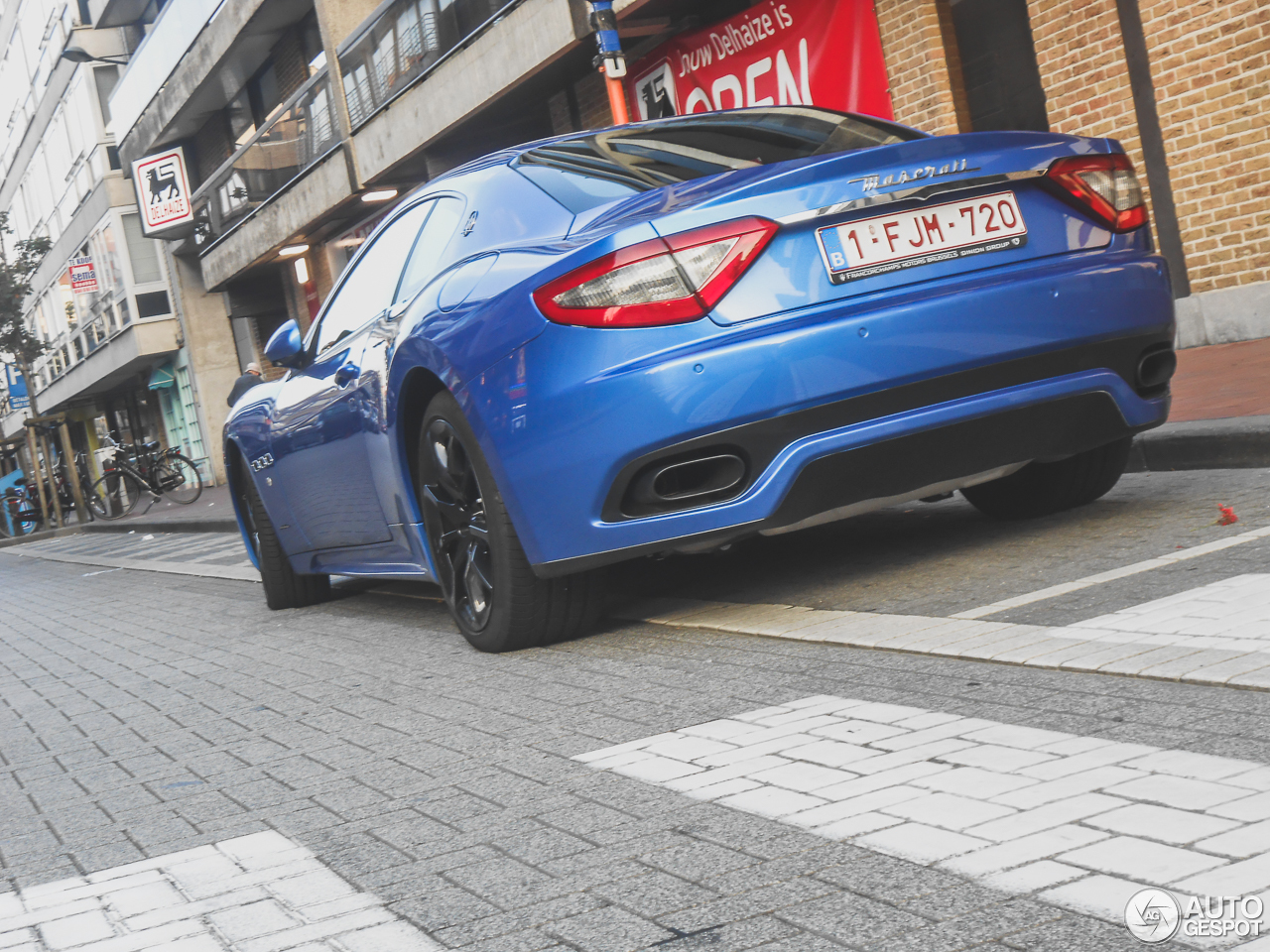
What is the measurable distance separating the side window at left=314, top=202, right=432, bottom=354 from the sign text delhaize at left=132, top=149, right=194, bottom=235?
82.4ft

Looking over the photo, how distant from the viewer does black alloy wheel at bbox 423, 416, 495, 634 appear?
454 centimetres

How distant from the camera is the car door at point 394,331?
16.3 ft

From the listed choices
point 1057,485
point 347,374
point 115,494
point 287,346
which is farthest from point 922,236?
point 115,494

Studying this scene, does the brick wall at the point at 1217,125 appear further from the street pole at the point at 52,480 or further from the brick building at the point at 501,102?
the street pole at the point at 52,480

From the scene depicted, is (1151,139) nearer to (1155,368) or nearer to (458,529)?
(1155,368)

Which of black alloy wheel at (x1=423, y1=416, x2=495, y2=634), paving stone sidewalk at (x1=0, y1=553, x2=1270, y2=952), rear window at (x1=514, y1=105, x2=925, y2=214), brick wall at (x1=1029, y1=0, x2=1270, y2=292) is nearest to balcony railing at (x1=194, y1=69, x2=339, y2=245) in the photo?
brick wall at (x1=1029, y1=0, x2=1270, y2=292)

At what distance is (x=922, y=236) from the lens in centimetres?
398

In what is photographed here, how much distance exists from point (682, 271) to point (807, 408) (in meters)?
0.49

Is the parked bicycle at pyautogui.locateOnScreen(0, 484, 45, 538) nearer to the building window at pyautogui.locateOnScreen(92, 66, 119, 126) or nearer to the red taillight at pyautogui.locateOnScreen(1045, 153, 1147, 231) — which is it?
the building window at pyautogui.locateOnScreen(92, 66, 119, 126)

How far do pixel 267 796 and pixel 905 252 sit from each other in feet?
7.15

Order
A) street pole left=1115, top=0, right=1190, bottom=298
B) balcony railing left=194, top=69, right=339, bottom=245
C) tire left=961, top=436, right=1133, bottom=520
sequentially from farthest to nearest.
Answer: 1. balcony railing left=194, top=69, right=339, bottom=245
2. street pole left=1115, top=0, right=1190, bottom=298
3. tire left=961, top=436, right=1133, bottom=520

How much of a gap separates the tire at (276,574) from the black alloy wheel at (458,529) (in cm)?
253

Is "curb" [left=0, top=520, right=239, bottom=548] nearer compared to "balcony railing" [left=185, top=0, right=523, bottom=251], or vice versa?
"balcony railing" [left=185, top=0, right=523, bottom=251]

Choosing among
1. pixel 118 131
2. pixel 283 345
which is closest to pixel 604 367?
pixel 283 345
